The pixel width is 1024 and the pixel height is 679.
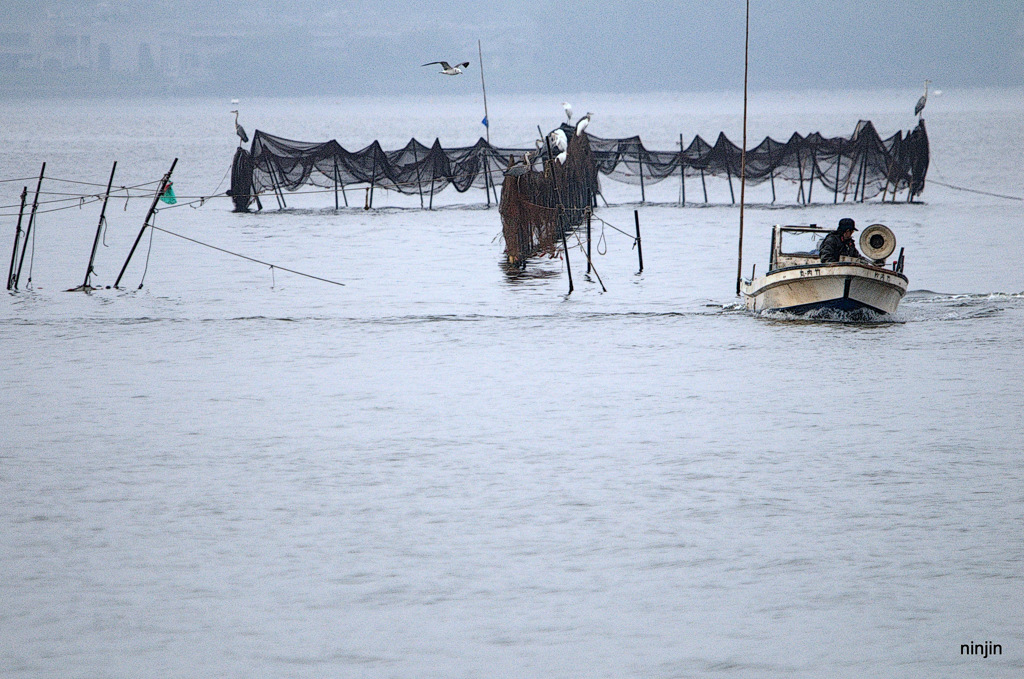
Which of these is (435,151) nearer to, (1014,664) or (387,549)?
(387,549)

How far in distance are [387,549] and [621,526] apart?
2.39 meters

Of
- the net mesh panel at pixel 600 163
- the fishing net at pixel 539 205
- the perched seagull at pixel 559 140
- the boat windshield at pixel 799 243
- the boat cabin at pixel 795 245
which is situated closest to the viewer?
the boat cabin at pixel 795 245

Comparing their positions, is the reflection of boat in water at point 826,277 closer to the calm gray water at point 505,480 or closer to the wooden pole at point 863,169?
the calm gray water at point 505,480

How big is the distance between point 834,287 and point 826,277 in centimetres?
37

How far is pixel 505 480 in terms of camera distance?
14.0 metres

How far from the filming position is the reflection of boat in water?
21.3 metres

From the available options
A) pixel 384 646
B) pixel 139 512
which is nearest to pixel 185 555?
pixel 139 512

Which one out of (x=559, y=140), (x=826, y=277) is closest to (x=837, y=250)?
(x=826, y=277)

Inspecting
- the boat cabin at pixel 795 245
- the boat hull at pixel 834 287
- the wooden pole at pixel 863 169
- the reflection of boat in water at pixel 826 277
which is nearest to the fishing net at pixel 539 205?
the boat cabin at pixel 795 245

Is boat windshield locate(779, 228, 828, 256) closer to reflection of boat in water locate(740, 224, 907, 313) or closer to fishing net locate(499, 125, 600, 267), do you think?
reflection of boat in water locate(740, 224, 907, 313)

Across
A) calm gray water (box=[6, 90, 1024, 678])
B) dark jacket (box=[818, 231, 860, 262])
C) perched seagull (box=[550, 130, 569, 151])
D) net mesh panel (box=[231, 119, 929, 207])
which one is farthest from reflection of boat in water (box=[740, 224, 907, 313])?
net mesh panel (box=[231, 119, 929, 207])

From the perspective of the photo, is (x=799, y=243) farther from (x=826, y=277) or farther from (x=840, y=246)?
(x=826, y=277)

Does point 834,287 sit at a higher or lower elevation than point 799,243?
lower

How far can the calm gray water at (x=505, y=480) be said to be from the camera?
31.9 feet
